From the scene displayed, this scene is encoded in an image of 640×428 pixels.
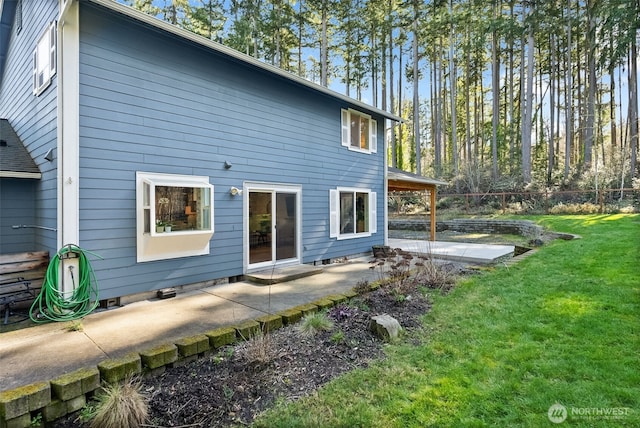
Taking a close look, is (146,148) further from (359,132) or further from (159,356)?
(359,132)

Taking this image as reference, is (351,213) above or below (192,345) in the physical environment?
above

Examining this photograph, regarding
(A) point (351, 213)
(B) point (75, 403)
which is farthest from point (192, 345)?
(A) point (351, 213)

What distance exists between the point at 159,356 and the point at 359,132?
763cm

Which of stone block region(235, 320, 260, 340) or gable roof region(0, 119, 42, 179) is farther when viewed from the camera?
gable roof region(0, 119, 42, 179)

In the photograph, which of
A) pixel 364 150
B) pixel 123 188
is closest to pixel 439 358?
pixel 123 188

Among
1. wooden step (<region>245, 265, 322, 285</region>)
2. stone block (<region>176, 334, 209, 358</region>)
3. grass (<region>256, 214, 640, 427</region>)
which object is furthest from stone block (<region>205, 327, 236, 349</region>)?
wooden step (<region>245, 265, 322, 285</region>)

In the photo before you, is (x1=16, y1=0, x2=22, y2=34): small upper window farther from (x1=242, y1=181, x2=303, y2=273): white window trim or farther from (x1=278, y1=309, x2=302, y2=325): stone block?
(x1=278, y1=309, x2=302, y2=325): stone block

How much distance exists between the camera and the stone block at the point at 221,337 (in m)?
3.35

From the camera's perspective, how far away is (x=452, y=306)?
4.72m

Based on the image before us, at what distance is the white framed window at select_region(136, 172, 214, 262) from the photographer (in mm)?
4789

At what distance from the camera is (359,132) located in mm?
9180

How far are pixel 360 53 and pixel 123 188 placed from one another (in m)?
→ 19.0

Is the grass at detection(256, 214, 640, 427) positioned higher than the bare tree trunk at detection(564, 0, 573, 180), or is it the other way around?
the bare tree trunk at detection(564, 0, 573, 180)

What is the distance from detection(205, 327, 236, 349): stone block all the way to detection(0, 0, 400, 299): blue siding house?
6.82 feet
